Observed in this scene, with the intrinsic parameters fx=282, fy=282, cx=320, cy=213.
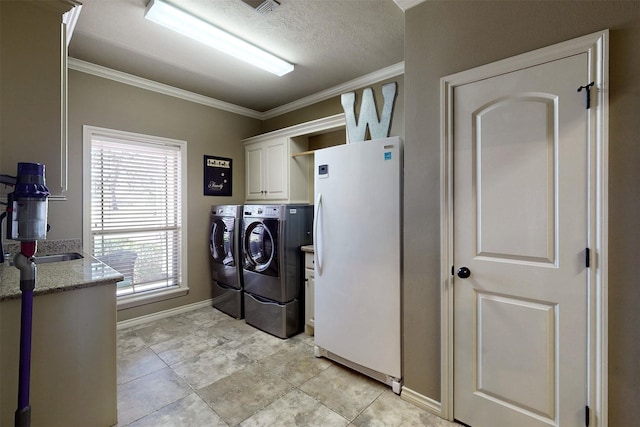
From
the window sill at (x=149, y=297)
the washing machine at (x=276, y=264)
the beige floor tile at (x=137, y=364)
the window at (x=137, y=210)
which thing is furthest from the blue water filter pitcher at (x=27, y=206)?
the window sill at (x=149, y=297)

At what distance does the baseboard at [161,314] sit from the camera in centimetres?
304

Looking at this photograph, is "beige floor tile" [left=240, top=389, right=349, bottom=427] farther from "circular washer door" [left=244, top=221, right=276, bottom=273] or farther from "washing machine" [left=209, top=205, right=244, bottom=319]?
"washing machine" [left=209, top=205, right=244, bottom=319]

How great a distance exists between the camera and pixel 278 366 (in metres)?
2.30

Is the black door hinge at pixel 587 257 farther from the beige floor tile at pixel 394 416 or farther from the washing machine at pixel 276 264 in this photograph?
the washing machine at pixel 276 264

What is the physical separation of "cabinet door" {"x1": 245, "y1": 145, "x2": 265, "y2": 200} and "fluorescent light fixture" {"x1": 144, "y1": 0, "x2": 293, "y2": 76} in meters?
1.27

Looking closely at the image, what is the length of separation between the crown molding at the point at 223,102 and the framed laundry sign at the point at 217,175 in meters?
0.72

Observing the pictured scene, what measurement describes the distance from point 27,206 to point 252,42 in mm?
1986

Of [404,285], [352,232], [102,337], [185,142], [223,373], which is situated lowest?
[223,373]

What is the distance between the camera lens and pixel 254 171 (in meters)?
3.92

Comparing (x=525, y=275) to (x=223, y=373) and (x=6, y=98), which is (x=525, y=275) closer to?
(x=223, y=373)

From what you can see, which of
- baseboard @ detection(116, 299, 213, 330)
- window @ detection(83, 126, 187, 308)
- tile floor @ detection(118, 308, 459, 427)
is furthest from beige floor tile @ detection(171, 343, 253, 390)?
window @ detection(83, 126, 187, 308)

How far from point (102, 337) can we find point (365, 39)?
9.17 ft

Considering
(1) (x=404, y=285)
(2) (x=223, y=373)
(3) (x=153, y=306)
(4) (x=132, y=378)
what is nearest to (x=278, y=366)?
(2) (x=223, y=373)

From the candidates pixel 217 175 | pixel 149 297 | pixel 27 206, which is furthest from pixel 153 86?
pixel 27 206
